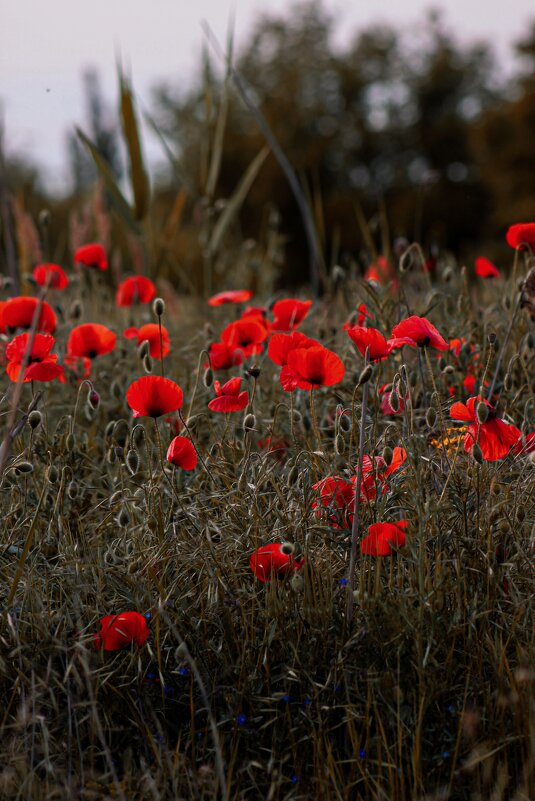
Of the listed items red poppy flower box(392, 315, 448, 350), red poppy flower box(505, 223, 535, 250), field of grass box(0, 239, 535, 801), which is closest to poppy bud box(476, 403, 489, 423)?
field of grass box(0, 239, 535, 801)

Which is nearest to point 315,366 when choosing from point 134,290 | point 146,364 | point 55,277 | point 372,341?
point 372,341

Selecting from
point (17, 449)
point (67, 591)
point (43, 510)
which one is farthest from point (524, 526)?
point (17, 449)

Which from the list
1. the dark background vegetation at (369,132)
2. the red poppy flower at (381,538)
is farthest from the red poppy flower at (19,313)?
the dark background vegetation at (369,132)

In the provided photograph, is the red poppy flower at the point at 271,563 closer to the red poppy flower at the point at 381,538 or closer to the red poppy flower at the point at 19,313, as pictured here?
the red poppy flower at the point at 381,538

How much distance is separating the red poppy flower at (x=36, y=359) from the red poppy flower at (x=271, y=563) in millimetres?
633

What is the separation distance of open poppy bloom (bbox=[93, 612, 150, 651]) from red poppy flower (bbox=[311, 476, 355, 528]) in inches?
16.5

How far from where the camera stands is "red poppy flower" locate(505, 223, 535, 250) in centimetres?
218

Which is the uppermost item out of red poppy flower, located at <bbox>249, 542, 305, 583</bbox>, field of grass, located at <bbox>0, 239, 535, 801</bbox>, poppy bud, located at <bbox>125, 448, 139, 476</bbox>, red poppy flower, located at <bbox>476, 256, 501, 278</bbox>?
red poppy flower, located at <bbox>476, 256, 501, 278</bbox>

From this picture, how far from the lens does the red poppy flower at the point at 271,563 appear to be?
61.9 inches

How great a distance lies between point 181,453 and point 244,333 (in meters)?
0.61

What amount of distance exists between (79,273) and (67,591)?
2.03m

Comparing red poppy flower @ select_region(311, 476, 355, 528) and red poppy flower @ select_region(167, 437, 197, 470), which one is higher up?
red poppy flower @ select_region(167, 437, 197, 470)

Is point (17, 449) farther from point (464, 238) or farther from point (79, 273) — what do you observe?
point (464, 238)

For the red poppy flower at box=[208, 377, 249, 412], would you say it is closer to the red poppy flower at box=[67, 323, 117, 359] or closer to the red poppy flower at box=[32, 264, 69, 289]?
the red poppy flower at box=[67, 323, 117, 359]
